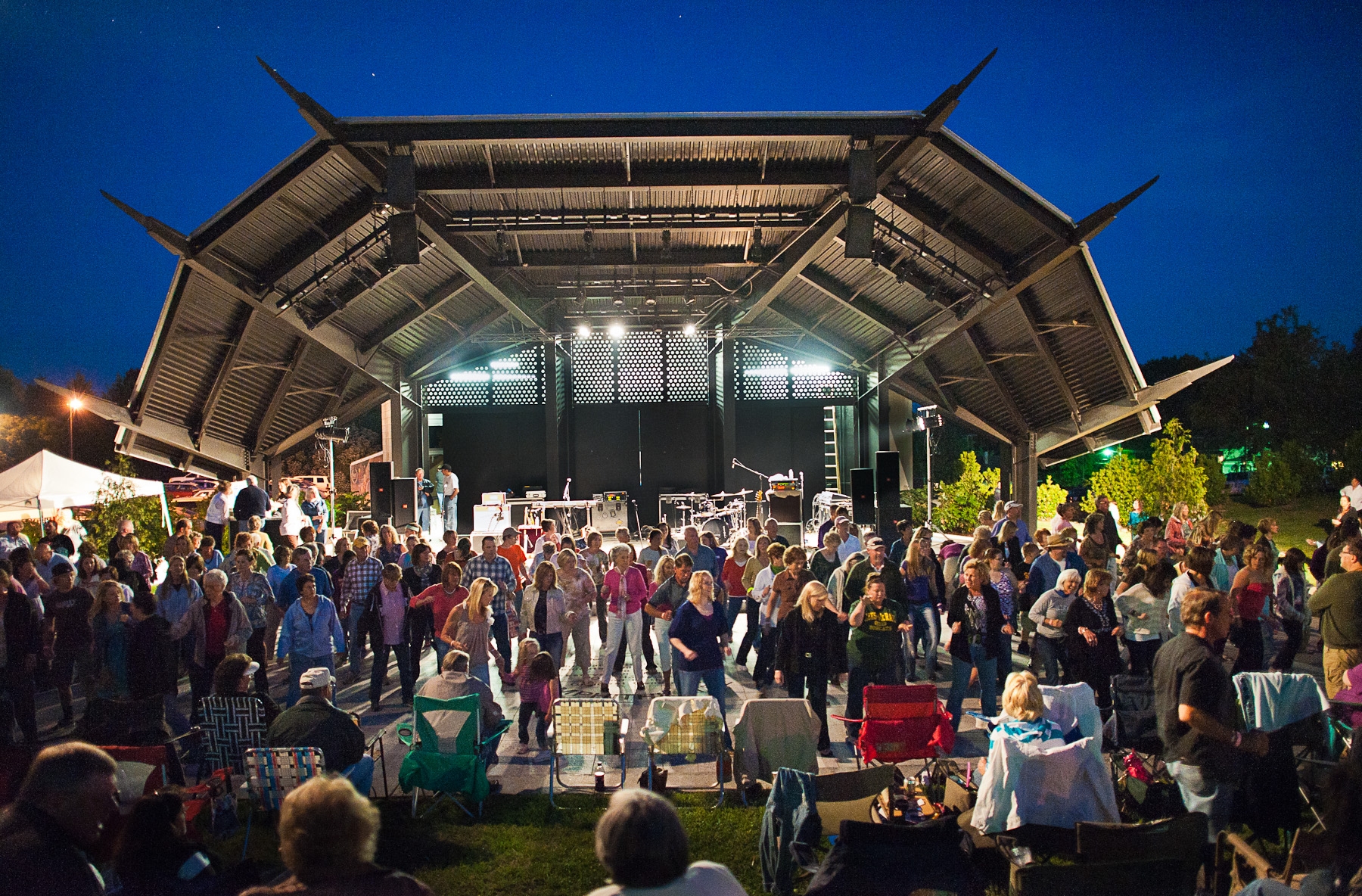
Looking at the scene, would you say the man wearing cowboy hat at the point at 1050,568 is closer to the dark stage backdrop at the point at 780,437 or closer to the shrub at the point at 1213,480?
the dark stage backdrop at the point at 780,437

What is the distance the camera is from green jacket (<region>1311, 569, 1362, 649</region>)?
552cm

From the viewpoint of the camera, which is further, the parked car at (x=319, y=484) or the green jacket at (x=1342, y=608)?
the parked car at (x=319, y=484)

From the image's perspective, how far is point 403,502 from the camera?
16.0 metres

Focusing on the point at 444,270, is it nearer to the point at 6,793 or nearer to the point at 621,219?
the point at 621,219

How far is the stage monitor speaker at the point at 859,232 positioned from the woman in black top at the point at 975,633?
5.73 m

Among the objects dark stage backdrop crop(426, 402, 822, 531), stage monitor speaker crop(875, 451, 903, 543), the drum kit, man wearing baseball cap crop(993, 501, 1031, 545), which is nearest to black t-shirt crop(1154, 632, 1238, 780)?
man wearing baseball cap crop(993, 501, 1031, 545)

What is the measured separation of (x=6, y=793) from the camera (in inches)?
155

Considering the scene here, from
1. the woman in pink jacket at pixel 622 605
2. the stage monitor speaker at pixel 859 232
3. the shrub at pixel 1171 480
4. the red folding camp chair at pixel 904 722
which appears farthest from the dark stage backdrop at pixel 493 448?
the red folding camp chair at pixel 904 722

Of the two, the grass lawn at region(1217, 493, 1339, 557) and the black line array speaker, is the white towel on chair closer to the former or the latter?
the black line array speaker

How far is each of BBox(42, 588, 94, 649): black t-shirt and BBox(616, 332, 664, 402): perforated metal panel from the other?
571 inches

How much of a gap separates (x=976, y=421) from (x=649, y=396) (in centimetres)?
784

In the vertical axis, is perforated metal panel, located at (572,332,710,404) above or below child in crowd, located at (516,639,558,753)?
above

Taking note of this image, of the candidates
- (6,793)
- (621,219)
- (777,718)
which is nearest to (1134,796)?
(777,718)

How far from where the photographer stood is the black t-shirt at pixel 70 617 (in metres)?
6.46
